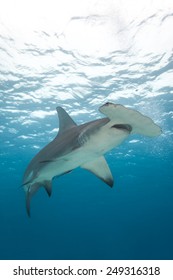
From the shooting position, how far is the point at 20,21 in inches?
458

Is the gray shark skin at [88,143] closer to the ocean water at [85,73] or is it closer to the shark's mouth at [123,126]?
the shark's mouth at [123,126]

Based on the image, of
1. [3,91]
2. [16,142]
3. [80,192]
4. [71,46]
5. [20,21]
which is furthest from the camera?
[80,192]

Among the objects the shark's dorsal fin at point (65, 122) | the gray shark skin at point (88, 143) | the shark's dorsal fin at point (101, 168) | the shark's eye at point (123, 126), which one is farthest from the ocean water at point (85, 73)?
the shark's eye at point (123, 126)

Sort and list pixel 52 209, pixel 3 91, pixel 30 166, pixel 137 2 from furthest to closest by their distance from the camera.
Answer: pixel 52 209
pixel 3 91
pixel 137 2
pixel 30 166

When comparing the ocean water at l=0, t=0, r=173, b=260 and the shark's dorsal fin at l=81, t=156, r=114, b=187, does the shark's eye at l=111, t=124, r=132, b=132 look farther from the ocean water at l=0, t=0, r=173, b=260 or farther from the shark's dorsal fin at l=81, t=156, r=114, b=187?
the ocean water at l=0, t=0, r=173, b=260

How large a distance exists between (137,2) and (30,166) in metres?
7.24

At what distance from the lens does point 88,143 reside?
5.82 meters

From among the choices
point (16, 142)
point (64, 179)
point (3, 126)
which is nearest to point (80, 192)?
point (64, 179)

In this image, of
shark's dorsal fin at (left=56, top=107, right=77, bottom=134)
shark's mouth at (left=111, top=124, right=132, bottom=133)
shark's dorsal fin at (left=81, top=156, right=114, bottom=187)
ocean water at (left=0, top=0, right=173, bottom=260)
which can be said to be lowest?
shark's dorsal fin at (left=81, top=156, right=114, bottom=187)

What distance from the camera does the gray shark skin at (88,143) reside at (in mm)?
5066

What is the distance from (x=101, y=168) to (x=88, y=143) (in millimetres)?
1607

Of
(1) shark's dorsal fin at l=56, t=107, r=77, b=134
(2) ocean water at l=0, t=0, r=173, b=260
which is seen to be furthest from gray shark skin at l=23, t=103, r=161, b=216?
(2) ocean water at l=0, t=0, r=173, b=260

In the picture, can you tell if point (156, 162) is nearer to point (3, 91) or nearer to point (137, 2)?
point (3, 91)

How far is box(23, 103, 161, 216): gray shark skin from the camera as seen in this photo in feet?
16.6
